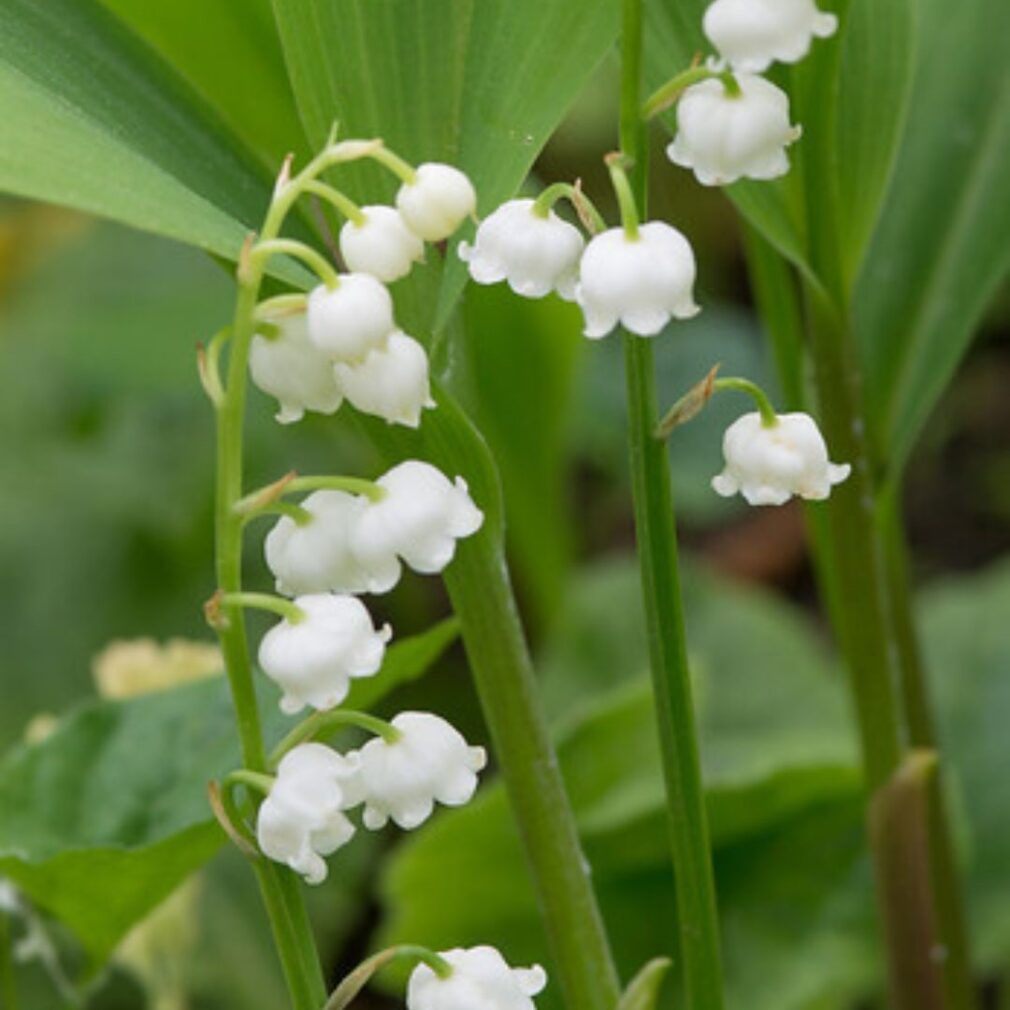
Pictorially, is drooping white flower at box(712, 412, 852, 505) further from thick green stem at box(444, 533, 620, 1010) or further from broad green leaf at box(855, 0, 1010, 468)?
broad green leaf at box(855, 0, 1010, 468)

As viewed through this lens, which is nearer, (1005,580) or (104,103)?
(104,103)

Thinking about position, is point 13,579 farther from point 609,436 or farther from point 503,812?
point 503,812

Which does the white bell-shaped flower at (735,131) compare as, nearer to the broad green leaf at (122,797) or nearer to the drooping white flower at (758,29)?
the drooping white flower at (758,29)

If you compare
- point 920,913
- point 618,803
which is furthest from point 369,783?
point 618,803

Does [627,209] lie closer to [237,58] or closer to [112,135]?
[112,135]

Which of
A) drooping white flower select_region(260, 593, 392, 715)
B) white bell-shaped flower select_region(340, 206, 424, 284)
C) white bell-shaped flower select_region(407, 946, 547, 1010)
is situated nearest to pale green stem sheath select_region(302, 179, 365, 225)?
white bell-shaped flower select_region(340, 206, 424, 284)

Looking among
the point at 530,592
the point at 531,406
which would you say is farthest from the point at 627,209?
the point at 530,592
